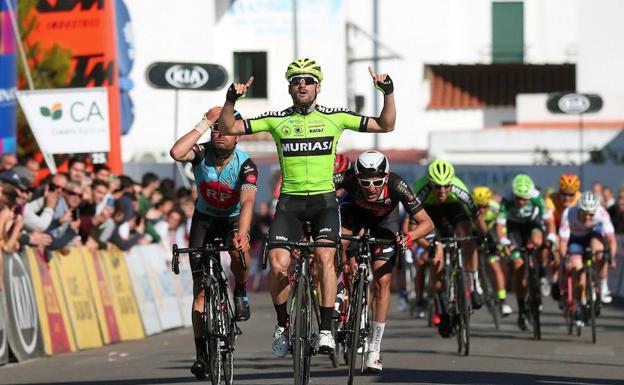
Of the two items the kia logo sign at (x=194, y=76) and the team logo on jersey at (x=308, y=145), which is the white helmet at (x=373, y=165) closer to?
the team logo on jersey at (x=308, y=145)

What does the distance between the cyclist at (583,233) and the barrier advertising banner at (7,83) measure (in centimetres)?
717

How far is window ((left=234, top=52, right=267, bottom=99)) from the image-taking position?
6500 cm

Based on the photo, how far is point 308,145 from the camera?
12.6 metres

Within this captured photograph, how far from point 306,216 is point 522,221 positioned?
8.20 m

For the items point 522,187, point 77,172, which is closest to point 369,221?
point 522,187

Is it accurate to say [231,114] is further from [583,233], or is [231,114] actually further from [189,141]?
[583,233]

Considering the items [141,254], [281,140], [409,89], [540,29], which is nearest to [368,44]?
[409,89]

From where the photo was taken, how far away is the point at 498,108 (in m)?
66.9

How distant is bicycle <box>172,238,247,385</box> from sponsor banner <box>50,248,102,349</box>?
5254 millimetres

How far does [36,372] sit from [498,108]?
52555mm

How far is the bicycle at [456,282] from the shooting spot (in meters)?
17.2

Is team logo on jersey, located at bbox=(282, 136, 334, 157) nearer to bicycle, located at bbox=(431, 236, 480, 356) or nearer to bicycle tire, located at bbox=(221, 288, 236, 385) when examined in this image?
bicycle tire, located at bbox=(221, 288, 236, 385)

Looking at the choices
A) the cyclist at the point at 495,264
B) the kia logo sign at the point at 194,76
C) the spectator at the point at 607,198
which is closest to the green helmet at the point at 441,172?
the cyclist at the point at 495,264

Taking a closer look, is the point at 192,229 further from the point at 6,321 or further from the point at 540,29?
the point at 540,29
